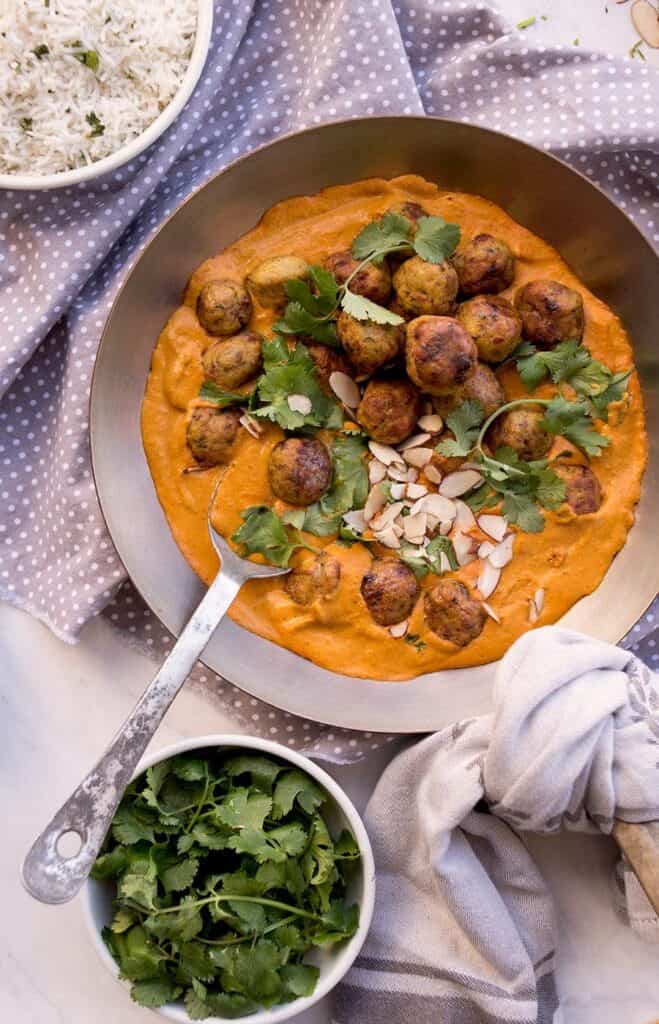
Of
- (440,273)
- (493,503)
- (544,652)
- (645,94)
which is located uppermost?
(645,94)

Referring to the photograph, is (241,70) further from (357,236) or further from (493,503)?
(493,503)

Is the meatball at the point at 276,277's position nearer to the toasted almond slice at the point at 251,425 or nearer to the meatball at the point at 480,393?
the toasted almond slice at the point at 251,425

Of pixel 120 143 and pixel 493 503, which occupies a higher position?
pixel 120 143

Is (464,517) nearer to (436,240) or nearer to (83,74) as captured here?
(436,240)

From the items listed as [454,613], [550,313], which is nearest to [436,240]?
[550,313]

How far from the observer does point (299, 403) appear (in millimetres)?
2619

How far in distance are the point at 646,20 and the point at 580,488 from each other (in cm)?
145

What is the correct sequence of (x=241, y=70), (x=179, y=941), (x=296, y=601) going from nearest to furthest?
(x=179, y=941)
(x=296, y=601)
(x=241, y=70)

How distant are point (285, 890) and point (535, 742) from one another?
0.73 m

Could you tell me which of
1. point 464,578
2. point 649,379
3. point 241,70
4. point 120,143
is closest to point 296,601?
A: point 464,578

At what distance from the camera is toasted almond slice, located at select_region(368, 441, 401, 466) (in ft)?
8.80

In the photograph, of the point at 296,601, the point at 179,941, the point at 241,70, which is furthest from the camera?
the point at 241,70

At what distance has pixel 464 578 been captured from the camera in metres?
2.70

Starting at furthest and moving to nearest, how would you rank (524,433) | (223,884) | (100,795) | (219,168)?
(219,168), (524,433), (223,884), (100,795)
